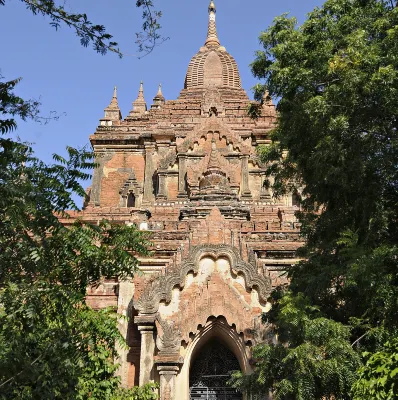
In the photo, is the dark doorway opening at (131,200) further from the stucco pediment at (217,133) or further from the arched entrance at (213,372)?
the arched entrance at (213,372)

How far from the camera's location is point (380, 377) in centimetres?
883

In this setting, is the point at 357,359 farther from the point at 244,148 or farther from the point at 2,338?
the point at 244,148

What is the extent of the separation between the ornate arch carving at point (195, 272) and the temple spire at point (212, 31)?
1225 inches

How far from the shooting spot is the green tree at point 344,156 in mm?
11062

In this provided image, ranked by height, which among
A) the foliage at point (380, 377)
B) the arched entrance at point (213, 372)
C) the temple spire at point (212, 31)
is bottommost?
the foliage at point (380, 377)

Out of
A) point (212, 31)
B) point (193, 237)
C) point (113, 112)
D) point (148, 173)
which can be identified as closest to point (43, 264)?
point (193, 237)

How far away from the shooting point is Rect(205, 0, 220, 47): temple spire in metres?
44.3

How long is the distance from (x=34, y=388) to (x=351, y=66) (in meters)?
8.30

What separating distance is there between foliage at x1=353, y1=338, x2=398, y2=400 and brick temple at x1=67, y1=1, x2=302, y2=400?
16.0 ft

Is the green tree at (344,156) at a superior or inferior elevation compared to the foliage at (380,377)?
superior

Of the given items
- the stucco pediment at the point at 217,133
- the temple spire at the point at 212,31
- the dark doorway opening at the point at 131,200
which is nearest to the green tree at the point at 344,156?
the stucco pediment at the point at 217,133

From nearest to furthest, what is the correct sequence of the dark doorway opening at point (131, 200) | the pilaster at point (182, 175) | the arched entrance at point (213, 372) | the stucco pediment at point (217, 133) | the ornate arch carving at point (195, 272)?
the ornate arch carving at point (195, 272)
the arched entrance at point (213, 372)
the pilaster at point (182, 175)
the stucco pediment at point (217, 133)
the dark doorway opening at point (131, 200)

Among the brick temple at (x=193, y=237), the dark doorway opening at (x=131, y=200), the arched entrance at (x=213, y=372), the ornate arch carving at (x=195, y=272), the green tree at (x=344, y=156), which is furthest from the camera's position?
the dark doorway opening at (x=131, y=200)

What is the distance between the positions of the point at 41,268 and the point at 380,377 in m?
5.14
